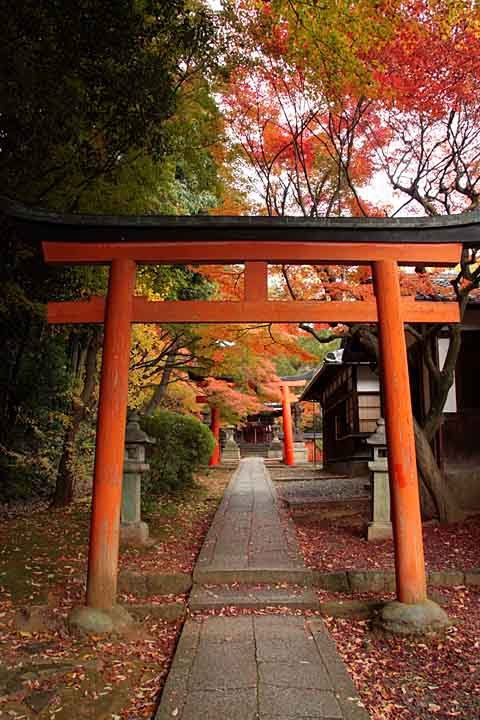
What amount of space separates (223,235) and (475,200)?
489 cm

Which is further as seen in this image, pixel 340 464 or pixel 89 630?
pixel 340 464

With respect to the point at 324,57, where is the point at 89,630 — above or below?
below

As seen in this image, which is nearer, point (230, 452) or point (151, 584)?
point (151, 584)

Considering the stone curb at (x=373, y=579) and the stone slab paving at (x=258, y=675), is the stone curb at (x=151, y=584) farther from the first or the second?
the stone curb at (x=373, y=579)

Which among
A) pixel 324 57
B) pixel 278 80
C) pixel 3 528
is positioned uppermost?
pixel 278 80

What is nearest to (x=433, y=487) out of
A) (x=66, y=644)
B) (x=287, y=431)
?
(x=66, y=644)

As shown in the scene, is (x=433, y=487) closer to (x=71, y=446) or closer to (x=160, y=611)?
(x=160, y=611)

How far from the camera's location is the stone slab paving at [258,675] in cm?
330

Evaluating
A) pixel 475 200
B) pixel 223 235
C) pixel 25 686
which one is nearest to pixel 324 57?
pixel 475 200

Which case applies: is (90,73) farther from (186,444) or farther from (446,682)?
(186,444)

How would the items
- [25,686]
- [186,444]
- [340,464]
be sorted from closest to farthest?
[25,686], [186,444], [340,464]

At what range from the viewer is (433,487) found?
27.7ft

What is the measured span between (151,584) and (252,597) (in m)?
1.10

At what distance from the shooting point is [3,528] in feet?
27.2
